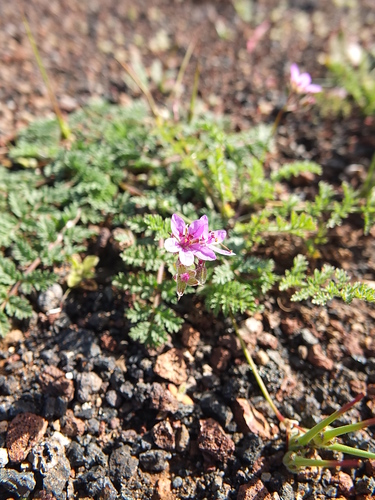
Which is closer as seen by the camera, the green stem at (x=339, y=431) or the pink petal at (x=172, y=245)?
the green stem at (x=339, y=431)

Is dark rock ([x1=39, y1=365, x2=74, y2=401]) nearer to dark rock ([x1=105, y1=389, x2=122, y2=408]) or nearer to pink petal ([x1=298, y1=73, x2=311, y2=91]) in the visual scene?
dark rock ([x1=105, y1=389, x2=122, y2=408])

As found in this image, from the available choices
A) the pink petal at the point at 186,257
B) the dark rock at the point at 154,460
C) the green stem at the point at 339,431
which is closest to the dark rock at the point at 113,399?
the dark rock at the point at 154,460

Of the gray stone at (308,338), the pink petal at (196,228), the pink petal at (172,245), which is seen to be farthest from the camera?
the gray stone at (308,338)

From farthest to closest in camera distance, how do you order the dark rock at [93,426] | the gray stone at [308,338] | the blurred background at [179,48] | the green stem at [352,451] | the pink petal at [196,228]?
the blurred background at [179,48], the gray stone at [308,338], the dark rock at [93,426], the pink petal at [196,228], the green stem at [352,451]

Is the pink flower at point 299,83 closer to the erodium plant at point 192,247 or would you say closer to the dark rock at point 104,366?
the erodium plant at point 192,247

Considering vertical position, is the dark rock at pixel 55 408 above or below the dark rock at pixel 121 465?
above

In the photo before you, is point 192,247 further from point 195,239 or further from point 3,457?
point 3,457

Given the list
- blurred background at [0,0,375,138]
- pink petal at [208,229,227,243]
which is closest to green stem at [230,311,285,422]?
pink petal at [208,229,227,243]

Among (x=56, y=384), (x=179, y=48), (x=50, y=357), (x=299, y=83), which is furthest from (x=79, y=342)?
(x=179, y=48)
